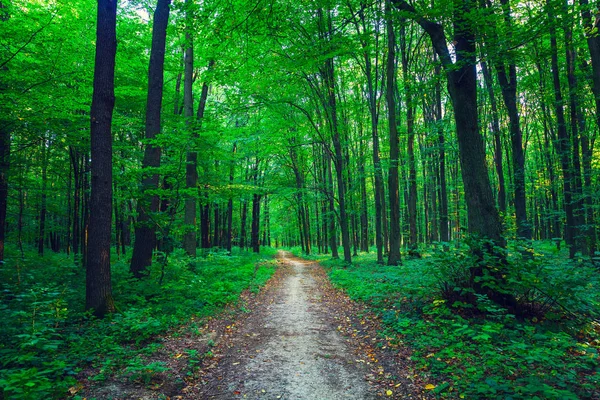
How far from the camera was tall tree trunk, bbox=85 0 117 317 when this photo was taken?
20.4 ft

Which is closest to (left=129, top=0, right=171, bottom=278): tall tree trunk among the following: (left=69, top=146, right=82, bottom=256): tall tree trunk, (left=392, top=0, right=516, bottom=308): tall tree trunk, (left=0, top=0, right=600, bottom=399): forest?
(left=0, top=0, right=600, bottom=399): forest

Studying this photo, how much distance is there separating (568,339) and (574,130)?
1189 centimetres

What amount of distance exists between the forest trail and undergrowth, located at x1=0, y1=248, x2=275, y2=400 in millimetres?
1158

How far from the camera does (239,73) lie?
13.8 metres

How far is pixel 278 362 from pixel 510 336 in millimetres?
3860

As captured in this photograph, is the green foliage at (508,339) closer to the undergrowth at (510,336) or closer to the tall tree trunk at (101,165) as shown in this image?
the undergrowth at (510,336)

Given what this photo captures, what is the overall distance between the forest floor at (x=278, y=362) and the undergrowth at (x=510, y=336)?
0.50m

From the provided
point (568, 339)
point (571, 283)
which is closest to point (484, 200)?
point (571, 283)

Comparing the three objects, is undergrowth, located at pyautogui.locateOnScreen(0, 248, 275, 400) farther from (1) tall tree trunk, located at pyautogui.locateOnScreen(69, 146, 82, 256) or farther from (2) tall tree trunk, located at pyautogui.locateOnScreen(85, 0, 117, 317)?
(1) tall tree trunk, located at pyautogui.locateOnScreen(69, 146, 82, 256)

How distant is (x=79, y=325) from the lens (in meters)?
5.48

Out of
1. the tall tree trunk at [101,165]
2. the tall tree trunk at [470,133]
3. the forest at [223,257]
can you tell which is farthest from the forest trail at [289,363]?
the tall tree trunk at [470,133]

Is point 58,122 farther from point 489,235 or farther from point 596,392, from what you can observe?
point 596,392

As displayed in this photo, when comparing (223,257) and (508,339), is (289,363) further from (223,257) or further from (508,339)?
(223,257)

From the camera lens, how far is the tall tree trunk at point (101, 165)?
6.23 meters
